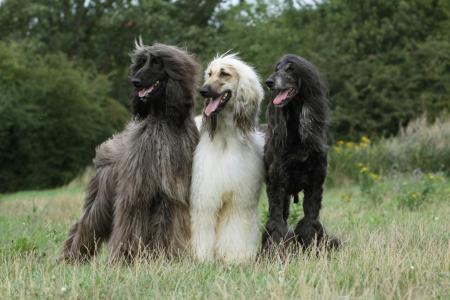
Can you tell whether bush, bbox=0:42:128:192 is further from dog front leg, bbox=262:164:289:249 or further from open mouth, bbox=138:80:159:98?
dog front leg, bbox=262:164:289:249

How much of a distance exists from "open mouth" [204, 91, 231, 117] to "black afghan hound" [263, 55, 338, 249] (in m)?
0.33

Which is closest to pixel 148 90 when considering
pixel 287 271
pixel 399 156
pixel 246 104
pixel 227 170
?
pixel 246 104

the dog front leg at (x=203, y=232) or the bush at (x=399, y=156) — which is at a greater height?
the dog front leg at (x=203, y=232)

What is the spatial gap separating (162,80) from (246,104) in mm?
642

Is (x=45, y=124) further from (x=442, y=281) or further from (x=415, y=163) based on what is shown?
(x=442, y=281)

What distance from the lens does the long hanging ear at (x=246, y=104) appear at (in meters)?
5.16

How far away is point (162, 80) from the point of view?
5.22 m

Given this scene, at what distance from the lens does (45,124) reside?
20.3 m

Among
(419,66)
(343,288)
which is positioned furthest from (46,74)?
(343,288)

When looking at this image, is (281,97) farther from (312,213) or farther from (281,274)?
(281,274)

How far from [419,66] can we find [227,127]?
1543 centimetres

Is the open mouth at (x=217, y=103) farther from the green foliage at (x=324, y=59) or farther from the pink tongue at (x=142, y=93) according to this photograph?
the green foliage at (x=324, y=59)

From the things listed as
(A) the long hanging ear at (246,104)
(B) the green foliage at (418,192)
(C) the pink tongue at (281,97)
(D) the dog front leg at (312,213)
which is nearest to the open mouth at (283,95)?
(C) the pink tongue at (281,97)

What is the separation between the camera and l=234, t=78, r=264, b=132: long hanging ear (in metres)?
5.16
